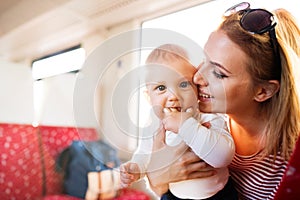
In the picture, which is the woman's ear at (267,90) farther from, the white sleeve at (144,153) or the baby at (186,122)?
the white sleeve at (144,153)

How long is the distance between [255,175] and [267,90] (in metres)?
0.17

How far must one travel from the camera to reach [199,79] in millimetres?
501

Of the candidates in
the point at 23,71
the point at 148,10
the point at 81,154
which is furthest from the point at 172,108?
the point at 23,71

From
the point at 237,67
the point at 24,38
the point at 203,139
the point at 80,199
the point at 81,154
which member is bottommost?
the point at 80,199

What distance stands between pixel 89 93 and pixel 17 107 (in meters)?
0.50

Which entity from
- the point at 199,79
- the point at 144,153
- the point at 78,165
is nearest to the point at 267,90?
the point at 199,79

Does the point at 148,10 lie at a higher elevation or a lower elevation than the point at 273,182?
higher

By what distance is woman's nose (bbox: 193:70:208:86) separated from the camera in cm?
50

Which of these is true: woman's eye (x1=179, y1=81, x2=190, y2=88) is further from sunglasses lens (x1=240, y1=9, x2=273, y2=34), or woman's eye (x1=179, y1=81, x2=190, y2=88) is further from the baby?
sunglasses lens (x1=240, y1=9, x2=273, y2=34)

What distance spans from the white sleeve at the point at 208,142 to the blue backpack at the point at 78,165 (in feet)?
1.17

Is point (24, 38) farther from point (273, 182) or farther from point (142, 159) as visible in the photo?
point (273, 182)

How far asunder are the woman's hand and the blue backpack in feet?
0.82

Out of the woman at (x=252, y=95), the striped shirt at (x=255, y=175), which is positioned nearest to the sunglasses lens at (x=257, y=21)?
the woman at (x=252, y=95)

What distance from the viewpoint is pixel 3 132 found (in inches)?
40.3
